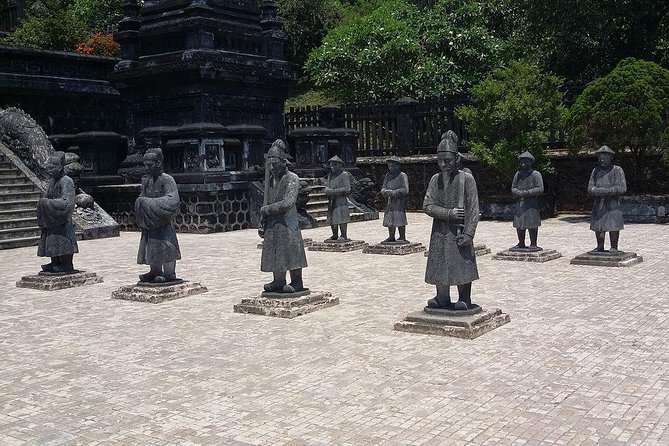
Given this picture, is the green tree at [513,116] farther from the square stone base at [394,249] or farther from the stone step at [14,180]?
the stone step at [14,180]

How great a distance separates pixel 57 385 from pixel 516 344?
4272 millimetres

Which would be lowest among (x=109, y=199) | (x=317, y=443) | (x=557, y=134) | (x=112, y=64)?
(x=317, y=443)

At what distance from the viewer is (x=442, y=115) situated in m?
23.3

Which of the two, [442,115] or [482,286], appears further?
[442,115]

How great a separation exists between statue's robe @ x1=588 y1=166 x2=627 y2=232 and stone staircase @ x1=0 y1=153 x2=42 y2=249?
12278mm

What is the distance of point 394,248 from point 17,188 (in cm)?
1026

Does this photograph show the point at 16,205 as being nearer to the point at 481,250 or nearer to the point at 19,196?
the point at 19,196

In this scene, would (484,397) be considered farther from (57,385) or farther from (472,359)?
(57,385)

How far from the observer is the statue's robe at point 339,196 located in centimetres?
1480

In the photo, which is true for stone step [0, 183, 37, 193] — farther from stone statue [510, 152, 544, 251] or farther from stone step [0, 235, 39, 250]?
stone statue [510, 152, 544, 251]

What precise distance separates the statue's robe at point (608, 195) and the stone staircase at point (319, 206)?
352 inches

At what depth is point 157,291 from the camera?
10.1 m

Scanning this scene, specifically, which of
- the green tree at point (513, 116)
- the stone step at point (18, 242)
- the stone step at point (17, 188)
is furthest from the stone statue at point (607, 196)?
the stone step at point (17, 188)

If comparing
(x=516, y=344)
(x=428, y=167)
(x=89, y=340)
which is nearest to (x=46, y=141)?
(x=428, y=167)
